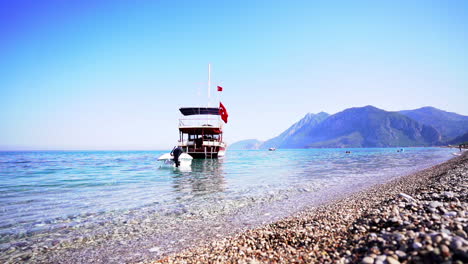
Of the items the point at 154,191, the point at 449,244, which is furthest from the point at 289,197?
the point at 449,244

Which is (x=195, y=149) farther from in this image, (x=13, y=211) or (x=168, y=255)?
(x=168, y=255)

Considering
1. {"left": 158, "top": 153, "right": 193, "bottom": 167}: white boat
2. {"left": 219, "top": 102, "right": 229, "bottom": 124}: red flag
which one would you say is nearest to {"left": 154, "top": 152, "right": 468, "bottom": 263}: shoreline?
{"left": 158, "top": 153, "right": 193, "bottom": 167}: white boat

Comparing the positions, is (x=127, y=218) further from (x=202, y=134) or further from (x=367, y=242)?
(x=202, y=134)

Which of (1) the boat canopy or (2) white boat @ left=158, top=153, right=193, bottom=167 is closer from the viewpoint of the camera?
(2) white boat @ left=158, top=153, right=193, bottom=167

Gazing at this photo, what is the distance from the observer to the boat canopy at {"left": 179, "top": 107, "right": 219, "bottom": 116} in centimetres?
4094

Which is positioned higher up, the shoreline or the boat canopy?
the boat canopy

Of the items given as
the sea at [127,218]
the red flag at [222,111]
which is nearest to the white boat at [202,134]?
the red flag at [222,111]

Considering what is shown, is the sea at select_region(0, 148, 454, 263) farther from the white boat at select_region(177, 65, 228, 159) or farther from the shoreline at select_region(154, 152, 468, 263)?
the white boat at select_region(177, 65, 228, 159)

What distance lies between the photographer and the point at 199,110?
41.1 m

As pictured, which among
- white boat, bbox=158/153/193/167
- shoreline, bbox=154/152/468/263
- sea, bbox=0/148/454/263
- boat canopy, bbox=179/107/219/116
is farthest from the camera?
boat canopy, bbox=179/107/219/116

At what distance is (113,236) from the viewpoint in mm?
5926

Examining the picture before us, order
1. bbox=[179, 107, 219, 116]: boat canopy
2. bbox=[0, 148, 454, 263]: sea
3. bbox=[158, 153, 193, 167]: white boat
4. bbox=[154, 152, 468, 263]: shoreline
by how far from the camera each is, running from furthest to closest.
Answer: bbox=[179, 107, 219, 116]: boat canopy, bbox=[158, 153, 193, 167]: white boat, bbox=[0, 148, 454, 263]: sea, bbox=[154, 152, 468, 263]: shoreline

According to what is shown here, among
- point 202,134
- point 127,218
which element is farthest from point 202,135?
point 127,218

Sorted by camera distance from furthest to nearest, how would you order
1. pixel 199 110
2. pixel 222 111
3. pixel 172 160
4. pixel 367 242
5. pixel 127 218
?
pixel 222 111
pixel 199 110
pixel 172 160
pixel 127 218
pixel 367 242
